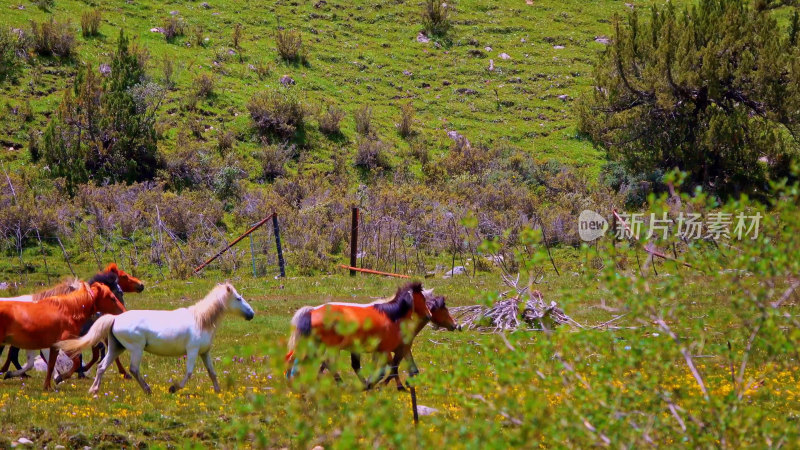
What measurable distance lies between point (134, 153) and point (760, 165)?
26.2 m

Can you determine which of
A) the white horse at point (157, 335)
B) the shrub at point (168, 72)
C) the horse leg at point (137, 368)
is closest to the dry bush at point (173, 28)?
the shrub at point (168, 72)

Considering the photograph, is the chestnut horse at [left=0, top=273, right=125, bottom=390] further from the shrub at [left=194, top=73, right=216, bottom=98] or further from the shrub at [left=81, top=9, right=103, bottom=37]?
the shrub at [left=81, top=9, right=103, bottom=37]

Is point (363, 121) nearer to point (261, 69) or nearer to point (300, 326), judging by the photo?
point (261, 69)

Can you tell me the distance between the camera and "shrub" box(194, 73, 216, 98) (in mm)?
35812

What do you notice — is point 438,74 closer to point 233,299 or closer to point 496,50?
point 496,50

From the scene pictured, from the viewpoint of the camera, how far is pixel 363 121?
37.0m

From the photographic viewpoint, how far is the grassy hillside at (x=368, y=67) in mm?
34938

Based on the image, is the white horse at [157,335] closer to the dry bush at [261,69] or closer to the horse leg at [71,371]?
the horse leg at [71,371]

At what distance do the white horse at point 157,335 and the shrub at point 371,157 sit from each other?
23.4 meters

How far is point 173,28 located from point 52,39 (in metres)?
6.71

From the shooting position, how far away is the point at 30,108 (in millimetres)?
31156

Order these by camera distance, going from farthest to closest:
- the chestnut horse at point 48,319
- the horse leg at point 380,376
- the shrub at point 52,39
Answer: the shrub at point 52,39 < the chestnut horse at point 48,319 < the horse leg at point 380,376

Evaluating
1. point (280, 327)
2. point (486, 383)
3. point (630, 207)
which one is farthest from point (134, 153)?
point (486, 383)

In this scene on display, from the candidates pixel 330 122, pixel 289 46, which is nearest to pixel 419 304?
pixel 330 122
